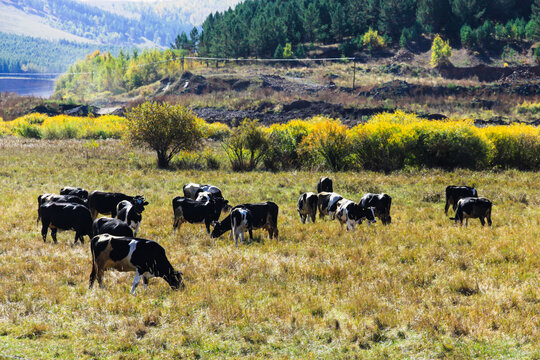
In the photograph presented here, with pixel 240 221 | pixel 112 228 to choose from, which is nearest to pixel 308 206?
pixel 240 221

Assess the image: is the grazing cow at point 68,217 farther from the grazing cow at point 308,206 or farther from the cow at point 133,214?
the grazing cow at point 308,206

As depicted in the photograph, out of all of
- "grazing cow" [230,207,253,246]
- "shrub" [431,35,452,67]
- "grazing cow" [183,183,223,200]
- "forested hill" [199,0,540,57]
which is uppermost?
"forested hill" [199,0,540,57]

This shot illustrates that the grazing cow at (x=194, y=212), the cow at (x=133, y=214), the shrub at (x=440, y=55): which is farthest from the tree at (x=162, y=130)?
the shrub at (x=440, y=55)

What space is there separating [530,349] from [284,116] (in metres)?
58.2

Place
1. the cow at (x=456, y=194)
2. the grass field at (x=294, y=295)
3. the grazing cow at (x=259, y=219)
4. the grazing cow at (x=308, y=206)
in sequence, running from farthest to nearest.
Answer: the cow at (x=456, y=194) < the grazing cow at (x=308, y=206) < the grazing cow at (x=259, y=219) < the grass field at (x=294, y=295)

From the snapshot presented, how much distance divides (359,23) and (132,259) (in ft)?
449

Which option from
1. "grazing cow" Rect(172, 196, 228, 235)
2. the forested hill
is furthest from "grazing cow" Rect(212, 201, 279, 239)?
the forested hill

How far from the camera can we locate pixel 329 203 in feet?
57.0

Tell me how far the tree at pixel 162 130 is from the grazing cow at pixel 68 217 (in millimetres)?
20169

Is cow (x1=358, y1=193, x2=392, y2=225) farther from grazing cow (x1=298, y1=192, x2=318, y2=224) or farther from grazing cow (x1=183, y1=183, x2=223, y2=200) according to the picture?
grazing cow (x1=183, y1=183, x2=223, y2=200)

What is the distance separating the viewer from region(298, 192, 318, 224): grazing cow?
17.3 metres

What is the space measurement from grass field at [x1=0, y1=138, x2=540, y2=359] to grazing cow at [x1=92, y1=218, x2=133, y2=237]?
89cm

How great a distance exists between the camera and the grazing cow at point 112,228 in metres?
Answer: 12.0

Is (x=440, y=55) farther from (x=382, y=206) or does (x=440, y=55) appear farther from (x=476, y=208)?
(x=382, y=206)
